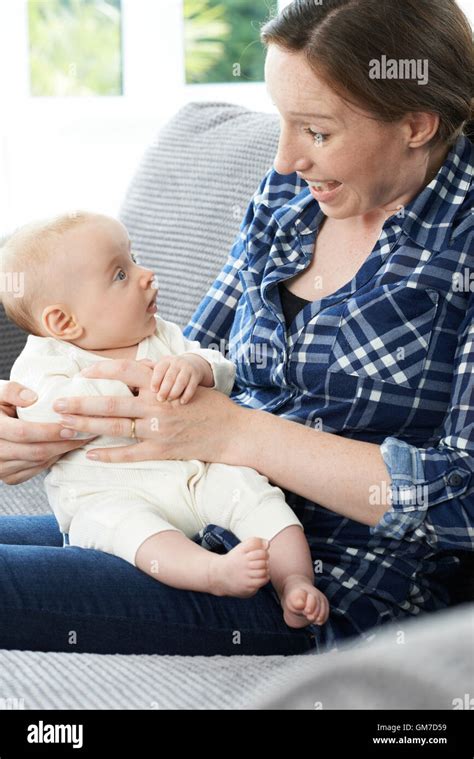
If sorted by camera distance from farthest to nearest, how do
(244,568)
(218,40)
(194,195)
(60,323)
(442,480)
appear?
(218,40) < (194,195) < (60,323) < (442,480) < (244,568)

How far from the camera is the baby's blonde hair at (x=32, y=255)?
1306mm

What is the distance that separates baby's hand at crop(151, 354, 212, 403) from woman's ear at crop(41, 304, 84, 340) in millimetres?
120

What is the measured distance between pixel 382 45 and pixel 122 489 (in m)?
0.61

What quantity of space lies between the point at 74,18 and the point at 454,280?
2947 mm

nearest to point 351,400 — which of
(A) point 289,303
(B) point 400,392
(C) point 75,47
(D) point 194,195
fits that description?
(B) point 400,392

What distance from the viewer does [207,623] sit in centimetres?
119

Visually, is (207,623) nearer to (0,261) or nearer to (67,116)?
(0,261)

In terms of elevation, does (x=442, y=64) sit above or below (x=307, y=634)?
above

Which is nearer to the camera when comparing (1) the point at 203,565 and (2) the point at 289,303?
(1) the point at 203,565

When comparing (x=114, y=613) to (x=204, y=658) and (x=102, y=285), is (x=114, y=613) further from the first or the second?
(x=102, y=285)

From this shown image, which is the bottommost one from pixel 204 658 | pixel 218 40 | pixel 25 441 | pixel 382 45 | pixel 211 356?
pixel 204 658

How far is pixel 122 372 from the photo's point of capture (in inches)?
50.7
